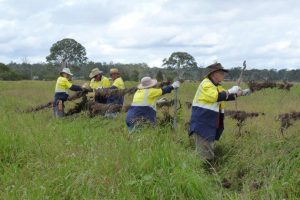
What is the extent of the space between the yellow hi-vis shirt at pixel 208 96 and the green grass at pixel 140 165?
2.19 feet

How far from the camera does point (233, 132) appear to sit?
7.89m

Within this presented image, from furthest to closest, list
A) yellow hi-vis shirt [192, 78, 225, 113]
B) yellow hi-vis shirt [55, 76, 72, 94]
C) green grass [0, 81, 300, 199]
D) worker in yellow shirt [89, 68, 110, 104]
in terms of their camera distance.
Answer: worker in yellow shirt [89, 68, 110, 104] → yellow hi-vis shirt [55, 76, 72, 94] → yellow hi-vis shirt [192, 78, 225, 113] → green grass [0, 81, 300, 199]

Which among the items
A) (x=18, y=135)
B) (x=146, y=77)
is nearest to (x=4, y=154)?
(x=18, y=135)

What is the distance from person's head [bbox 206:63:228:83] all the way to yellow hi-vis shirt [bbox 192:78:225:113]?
3.8 inches

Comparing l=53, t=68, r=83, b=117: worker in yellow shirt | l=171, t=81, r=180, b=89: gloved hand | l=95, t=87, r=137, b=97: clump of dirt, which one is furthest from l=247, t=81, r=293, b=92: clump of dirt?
l=53, t=68, r=83, b=117: worker in yellow shirt

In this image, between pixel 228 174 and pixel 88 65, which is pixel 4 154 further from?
pixel 88 65

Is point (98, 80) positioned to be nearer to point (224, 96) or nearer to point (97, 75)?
point (97, 75)

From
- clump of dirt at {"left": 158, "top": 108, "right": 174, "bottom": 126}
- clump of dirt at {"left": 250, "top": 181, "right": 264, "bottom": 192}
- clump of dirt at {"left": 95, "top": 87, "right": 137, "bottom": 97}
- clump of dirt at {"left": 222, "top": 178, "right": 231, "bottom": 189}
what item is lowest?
clump of dirt at {"left": 222, "top": 178, "right": 231, "bottom": 189}

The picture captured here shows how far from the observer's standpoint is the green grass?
4855 millimetres

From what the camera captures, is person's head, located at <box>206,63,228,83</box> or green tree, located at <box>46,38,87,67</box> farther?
green tree, located at <box>46,38,87,67</box>

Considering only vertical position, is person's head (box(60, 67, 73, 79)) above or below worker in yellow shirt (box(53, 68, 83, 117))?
above

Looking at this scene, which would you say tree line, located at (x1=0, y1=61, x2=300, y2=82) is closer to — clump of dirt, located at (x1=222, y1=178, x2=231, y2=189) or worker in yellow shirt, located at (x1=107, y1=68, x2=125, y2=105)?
worker in yellow shirt, located at (x1=107, y1=68, x2=125, y2=105)

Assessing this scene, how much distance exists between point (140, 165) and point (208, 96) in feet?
5.85

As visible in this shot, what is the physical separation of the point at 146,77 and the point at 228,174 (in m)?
2.68
